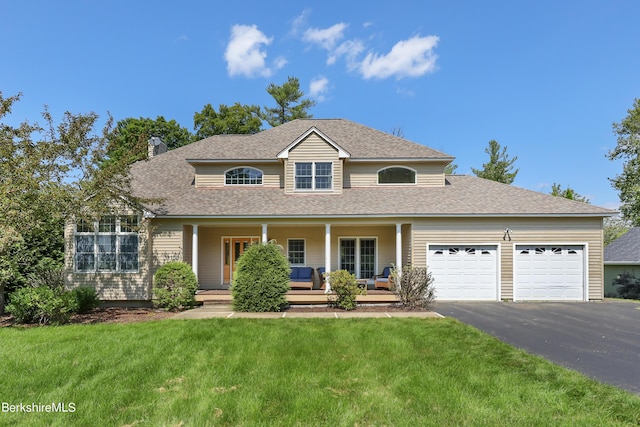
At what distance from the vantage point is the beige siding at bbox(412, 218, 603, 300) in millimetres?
12961

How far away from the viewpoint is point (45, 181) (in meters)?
9.33

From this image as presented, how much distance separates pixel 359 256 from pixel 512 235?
6156mm

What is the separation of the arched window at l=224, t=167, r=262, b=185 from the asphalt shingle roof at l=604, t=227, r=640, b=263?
74.5 ft

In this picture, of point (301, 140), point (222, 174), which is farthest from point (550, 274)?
point (222, 174)

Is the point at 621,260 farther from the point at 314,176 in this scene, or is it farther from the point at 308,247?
the point at 314,176

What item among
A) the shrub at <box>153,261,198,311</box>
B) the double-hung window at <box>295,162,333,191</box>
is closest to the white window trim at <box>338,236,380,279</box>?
the double-hung window at <box>295,162,333,191</box>

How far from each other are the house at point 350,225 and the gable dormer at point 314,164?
4 centimetres

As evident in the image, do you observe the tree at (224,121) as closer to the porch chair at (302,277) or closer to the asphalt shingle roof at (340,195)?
the asphalt shingle roof at (340,195)

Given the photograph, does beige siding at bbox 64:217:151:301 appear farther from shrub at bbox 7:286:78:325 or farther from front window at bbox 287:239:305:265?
front window at bbox 287:239:305:265

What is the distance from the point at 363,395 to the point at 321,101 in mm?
34812

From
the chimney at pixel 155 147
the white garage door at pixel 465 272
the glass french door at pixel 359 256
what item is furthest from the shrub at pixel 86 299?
the white garage door at pixel 465 272

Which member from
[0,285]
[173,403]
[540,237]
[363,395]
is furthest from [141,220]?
[540,237]

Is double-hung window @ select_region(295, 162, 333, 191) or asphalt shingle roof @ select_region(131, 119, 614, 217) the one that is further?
double-hung window @ select_region(295, 162, 333, 191)

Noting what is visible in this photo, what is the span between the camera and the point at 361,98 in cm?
2841
